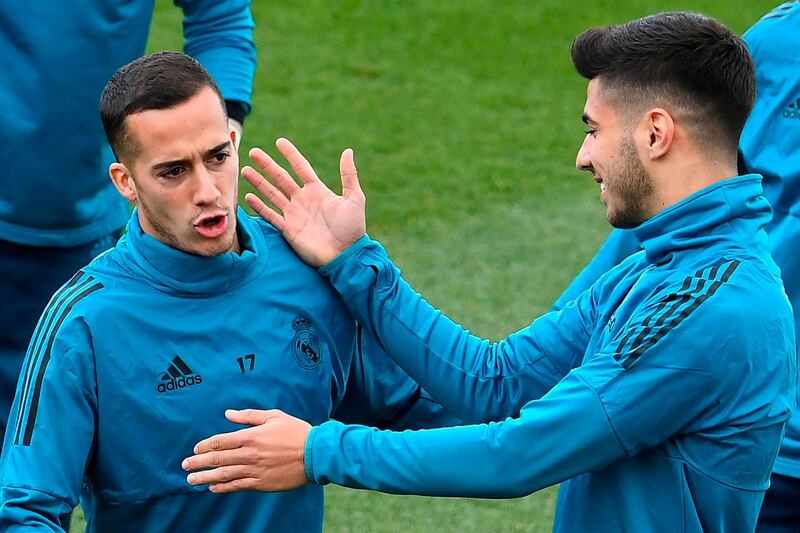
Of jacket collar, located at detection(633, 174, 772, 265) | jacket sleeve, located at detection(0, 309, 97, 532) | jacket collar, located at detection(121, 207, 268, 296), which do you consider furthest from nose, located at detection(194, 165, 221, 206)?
jacket collar, located at detection(633, 174, 772, 265)

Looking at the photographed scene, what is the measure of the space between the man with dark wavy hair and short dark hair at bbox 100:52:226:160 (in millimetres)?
650

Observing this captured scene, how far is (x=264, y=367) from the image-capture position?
2877 mm

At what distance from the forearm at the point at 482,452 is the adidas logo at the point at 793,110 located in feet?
4.88

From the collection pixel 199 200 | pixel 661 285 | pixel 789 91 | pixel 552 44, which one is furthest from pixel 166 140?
pixel 552 44

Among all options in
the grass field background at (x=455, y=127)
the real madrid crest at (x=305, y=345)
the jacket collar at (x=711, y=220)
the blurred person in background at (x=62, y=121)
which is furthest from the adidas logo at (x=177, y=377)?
the grass field background at (x=455, y=127)

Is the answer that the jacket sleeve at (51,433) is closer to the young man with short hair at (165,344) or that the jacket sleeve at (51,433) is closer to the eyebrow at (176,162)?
the young man with short hair at (165,344)

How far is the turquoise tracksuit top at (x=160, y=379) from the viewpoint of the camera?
105 inches

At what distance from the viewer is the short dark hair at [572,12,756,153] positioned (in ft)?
8.97

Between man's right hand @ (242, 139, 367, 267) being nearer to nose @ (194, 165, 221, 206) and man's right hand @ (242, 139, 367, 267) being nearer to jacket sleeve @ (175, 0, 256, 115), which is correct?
nose @ (194, 165, 221, 206)

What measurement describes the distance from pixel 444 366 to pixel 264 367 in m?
0.39

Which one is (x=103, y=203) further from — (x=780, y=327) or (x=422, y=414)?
(x=780, y=327)

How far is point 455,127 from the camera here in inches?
327

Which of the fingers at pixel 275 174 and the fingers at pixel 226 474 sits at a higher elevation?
the fingers at pixel 275 174

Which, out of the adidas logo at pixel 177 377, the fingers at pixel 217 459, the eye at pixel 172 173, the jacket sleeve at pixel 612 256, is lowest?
the fingers at pixel 217 459
